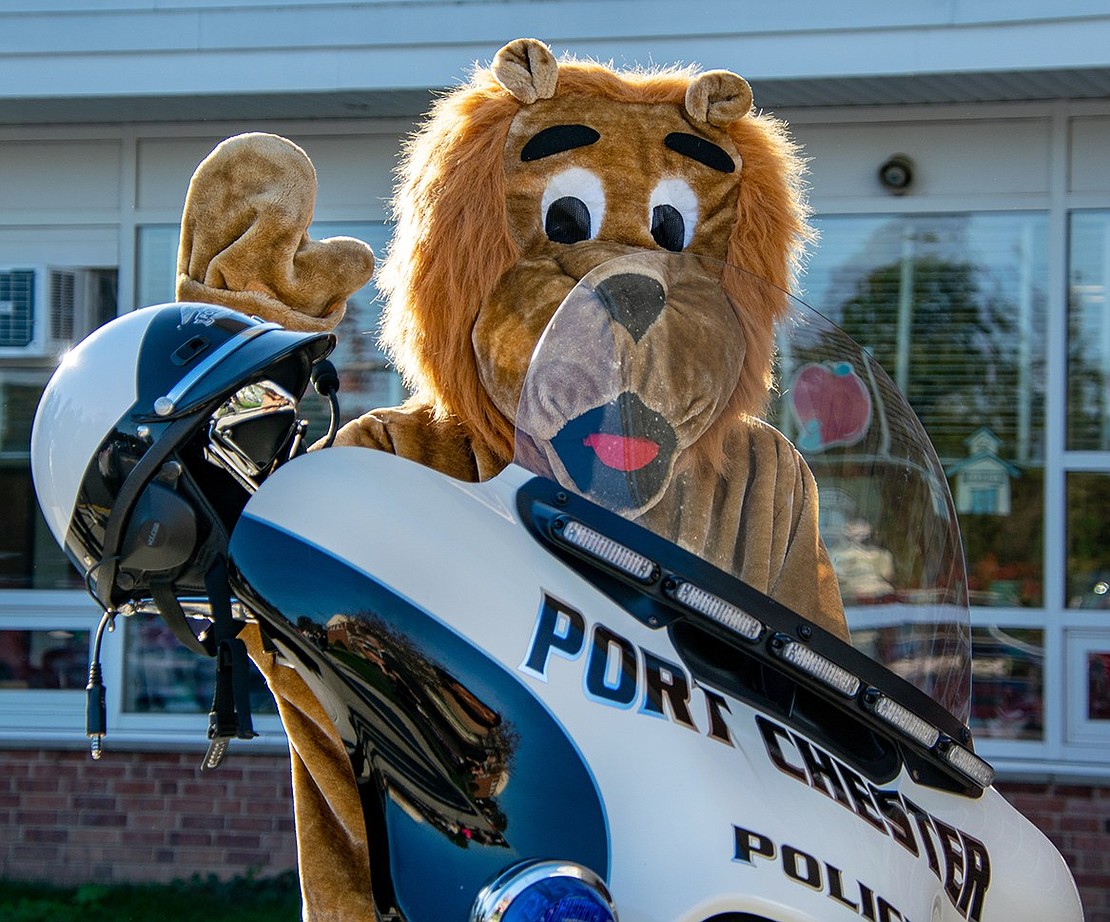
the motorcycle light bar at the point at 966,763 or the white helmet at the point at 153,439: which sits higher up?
the white helmet at the point at 153,439

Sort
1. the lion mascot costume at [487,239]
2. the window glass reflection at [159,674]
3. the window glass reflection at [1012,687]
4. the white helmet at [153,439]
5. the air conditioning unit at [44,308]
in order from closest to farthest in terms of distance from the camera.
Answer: the white helmet at [153,439] → the lion mascot costume at [487,239] → the window glass reflection at [1012,687] → the window glass reflection at [159,674] → the air conditioning unit at [44,308]

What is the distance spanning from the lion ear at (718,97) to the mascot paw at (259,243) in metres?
0.78

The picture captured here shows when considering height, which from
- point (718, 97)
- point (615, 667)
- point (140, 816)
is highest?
point (718, 97)

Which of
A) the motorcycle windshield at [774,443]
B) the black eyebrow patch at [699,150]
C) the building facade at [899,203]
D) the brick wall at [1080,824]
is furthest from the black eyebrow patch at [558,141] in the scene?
the brick wall at [1080,824]

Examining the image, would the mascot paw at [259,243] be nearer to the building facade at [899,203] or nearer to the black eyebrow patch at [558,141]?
the black eyebrow patch at [558,141]

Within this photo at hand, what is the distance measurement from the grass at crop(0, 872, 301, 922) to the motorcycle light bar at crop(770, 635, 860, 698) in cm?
449

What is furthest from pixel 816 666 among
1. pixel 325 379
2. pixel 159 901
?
pixel 159 901

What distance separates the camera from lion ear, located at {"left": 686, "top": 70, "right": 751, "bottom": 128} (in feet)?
8.26

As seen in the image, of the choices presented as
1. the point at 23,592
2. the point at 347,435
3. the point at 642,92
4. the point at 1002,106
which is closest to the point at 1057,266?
the point at 1002,106

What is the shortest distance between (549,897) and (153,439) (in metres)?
0.92

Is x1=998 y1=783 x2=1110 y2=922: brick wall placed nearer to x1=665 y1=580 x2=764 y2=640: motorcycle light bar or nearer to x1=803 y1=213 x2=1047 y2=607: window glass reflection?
x1=803 y1=213 x2=1047 y2=607: window glass reflection

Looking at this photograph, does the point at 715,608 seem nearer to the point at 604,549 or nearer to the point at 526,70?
the point at 604,549

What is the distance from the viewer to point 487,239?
2436 mm

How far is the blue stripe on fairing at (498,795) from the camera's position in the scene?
1417mm
